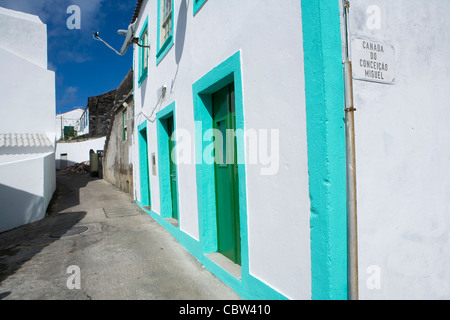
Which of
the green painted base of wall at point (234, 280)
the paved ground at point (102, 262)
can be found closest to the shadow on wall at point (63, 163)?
the paved ground at point (102, 262)

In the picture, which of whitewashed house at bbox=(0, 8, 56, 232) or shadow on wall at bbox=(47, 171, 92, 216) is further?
whitewashed house at bbox=(0, 8, 56, 232)

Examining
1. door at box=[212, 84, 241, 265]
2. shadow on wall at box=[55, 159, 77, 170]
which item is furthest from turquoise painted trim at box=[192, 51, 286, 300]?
shadow on wall at box=[55, 159, 77, 170]

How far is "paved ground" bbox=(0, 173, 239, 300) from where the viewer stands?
3413 millimetres

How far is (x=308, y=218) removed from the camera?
7.18ft

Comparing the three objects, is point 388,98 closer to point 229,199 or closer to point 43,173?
point 229,199


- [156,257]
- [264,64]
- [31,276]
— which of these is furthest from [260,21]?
[31,276]

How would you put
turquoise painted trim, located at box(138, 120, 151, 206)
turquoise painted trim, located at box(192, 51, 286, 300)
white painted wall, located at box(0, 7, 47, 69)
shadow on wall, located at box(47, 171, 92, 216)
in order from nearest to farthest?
1. turquoise painted trim, located at box(192, 51, 286, 300)
2. turquoise painted trim, located at box(138, 120, 151, 206)
3. shadow on wall, located at box(47, 171, 92, 216)
4. white painted wall, located at box(0, 7, 47, 69)

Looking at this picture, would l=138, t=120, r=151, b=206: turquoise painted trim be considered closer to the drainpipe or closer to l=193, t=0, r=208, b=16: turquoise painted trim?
l=193, t=0, r=208, b=16: turquoise painted trim

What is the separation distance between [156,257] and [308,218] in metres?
3.12

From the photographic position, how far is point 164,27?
236 inches

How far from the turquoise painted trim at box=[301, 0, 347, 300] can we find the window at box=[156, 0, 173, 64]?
3901 millimetres

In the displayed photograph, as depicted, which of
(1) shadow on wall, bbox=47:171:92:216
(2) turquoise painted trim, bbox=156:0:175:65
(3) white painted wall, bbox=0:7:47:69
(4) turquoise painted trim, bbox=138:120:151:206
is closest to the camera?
(2) turquoise painted trim, bbox=156:0:175:65
